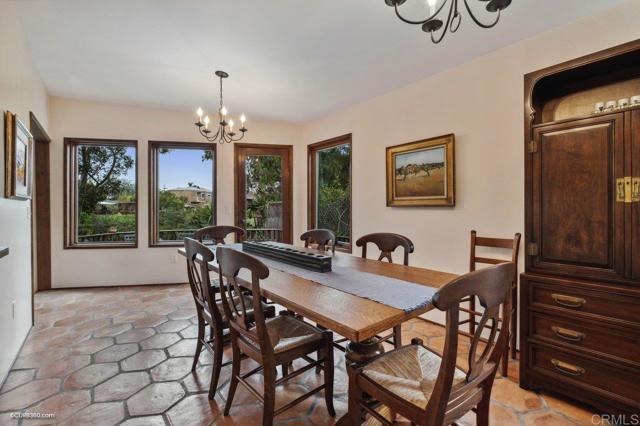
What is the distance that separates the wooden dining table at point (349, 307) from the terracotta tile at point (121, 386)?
951 millimetres

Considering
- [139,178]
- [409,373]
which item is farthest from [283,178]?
[409,373]

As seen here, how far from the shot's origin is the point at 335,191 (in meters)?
4.49

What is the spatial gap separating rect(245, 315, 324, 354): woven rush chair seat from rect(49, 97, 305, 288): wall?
318 cm

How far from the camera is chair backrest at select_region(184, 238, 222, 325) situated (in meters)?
1.77

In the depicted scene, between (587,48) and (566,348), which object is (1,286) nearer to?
(566,348)

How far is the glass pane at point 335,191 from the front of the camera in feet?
14.1

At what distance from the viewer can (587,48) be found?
2113 mm

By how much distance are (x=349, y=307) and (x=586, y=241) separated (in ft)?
5.00

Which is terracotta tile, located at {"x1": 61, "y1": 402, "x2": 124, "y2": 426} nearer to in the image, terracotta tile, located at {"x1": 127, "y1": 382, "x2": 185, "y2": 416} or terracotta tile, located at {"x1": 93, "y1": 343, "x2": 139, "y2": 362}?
terracotta tile, located at {"x1": 127, "y1": 382, "x2": 185, "y2": 416}

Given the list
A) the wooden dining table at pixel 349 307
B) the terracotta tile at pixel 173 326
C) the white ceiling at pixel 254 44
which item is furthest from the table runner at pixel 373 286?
the white ceiling at pixel 254 44

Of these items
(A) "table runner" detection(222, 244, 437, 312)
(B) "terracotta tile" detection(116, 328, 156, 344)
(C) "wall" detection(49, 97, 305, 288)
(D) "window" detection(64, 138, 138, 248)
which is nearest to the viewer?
(A) "table runner" detection(222, 244, 437, 312)

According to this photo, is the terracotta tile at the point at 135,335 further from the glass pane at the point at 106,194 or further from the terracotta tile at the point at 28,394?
the glass pane at the point at 106,194

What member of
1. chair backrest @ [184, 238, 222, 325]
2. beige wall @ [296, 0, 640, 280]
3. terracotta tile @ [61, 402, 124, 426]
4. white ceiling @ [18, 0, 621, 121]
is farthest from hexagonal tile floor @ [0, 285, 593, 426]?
white ceiling @ [18, 0, 621, 121]

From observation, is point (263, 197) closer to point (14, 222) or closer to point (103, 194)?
point (103, 194)
